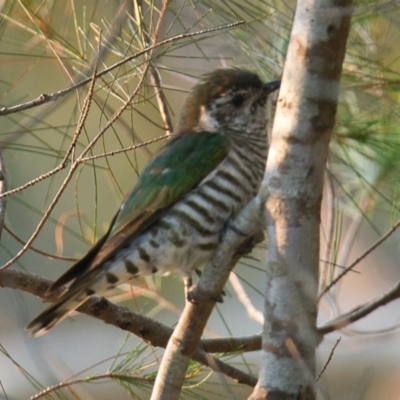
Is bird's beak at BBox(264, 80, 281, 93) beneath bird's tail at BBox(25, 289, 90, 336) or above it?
above

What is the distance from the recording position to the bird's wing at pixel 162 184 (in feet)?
7.92

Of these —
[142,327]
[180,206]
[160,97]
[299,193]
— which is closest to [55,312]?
[142,327]

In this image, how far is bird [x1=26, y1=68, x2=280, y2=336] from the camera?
234 cm

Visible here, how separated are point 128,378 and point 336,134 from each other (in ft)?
3.15

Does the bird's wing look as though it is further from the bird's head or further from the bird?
the bird's head

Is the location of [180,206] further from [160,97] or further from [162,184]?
[160,97]

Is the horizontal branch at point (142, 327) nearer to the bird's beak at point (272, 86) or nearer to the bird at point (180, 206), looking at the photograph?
the bird at point (180, 206)

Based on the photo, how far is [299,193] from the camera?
169 centimetres

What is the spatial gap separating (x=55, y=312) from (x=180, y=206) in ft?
1.62

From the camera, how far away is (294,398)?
1605mm

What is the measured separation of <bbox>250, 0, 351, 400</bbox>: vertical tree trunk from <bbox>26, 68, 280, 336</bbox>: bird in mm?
724

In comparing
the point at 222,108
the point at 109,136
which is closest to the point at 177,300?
the point at 109,136

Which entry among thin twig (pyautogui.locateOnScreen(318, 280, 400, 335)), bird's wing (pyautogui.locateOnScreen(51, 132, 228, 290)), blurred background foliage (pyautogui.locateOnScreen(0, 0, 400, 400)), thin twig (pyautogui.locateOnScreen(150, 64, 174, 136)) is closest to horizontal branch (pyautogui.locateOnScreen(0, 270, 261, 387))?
blurred background foliage (pyautogui.locateOnScreen(0, 0, 400, 400))

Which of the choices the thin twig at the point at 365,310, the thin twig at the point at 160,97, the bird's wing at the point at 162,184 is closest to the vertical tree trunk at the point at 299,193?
the thin twig at the point at 365,310
